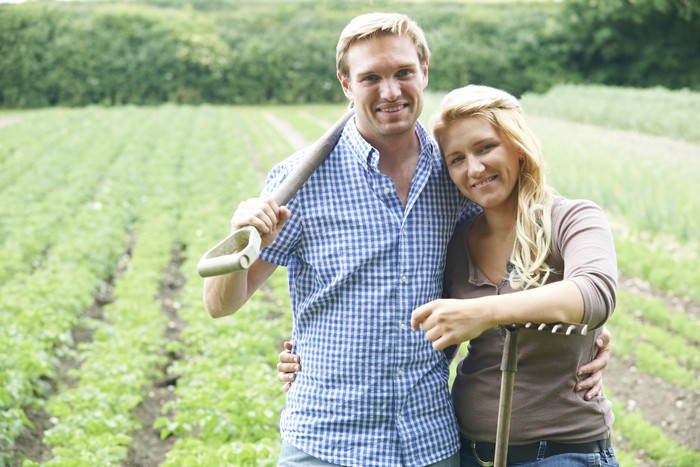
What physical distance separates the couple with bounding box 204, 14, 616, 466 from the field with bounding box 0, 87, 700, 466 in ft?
1.19

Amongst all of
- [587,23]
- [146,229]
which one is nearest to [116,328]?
[146,229]

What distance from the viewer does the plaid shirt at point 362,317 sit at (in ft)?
6.82

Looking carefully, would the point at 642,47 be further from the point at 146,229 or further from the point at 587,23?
the point at 146,229

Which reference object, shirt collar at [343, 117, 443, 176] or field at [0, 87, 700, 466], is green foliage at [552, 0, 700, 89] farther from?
shirt collar at [343, 117, 443, 176]

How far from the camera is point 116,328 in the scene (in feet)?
20.4

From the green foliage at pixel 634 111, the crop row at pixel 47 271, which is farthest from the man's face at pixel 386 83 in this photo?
the green foliage at pixel 634 111

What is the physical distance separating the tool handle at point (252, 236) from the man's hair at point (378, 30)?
250 millimetres

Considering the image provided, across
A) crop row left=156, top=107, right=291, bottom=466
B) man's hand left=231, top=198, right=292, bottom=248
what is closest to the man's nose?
man's hand left=231, top=198, right=292, bottom=248

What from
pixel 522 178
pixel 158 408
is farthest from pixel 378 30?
pixel 158 408

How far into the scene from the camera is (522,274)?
6.48 ft

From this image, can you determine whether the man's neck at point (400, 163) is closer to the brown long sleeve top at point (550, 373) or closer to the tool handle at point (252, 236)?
the tool handle at point (252, 236)

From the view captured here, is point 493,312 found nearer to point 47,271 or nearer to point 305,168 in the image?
point 305,168

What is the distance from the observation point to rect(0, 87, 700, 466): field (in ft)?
14.3

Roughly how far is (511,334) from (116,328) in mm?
5109
